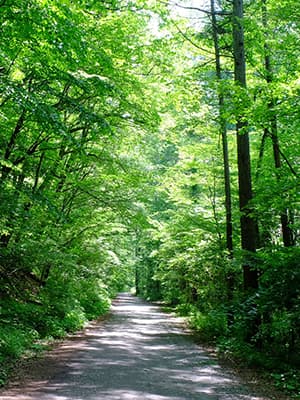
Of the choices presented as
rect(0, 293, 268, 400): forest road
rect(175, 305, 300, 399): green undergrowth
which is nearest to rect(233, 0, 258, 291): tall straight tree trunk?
rect(175, 305, 300, 399): green undergrowth

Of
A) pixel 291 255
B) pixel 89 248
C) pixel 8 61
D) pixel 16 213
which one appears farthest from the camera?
pixel 89 248

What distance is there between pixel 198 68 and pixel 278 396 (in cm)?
1005

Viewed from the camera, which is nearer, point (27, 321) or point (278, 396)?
point (278, 396)

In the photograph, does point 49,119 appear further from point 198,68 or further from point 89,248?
point 89,248

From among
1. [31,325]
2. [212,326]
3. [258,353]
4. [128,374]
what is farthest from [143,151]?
[128,374]

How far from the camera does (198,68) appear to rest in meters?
13.5

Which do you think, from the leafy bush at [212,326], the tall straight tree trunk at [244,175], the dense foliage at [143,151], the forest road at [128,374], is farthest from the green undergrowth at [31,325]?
the tall straight tree trunk at [244,175]

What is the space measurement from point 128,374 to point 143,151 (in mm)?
12371

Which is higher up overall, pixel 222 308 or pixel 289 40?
pixel 289 40

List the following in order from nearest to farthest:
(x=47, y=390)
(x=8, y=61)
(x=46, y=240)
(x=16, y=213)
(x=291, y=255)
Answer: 1. (x=47, y=390)
2. (x=8, y=61)
3. (x=291, y=255)
4. (x=16, y=213)
5. (x=46, y=240)

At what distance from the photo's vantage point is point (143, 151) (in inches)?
742

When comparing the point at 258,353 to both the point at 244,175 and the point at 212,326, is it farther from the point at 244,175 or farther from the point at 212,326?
the point at 244,175

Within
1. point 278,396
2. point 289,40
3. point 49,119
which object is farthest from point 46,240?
point 289,40

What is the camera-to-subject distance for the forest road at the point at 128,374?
6363 mm
